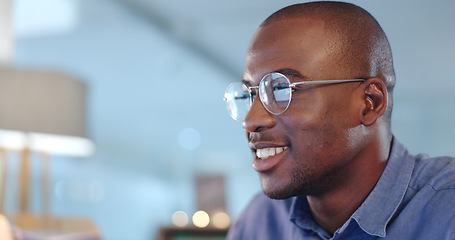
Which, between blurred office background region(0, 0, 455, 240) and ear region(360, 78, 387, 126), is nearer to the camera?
Answer: ear region(360, 78, 387, 126)

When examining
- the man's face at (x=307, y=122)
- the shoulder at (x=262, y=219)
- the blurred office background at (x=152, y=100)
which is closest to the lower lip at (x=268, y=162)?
the man's face at (x=307, y=122)

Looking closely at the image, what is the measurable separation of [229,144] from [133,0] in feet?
9.43

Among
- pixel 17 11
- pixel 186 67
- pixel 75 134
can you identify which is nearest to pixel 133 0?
pixel 17 11

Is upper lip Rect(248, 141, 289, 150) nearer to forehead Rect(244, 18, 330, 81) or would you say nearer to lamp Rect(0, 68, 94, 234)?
forehead Rect(244, 18, 330, 81)

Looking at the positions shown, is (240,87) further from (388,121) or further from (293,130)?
(388,121)

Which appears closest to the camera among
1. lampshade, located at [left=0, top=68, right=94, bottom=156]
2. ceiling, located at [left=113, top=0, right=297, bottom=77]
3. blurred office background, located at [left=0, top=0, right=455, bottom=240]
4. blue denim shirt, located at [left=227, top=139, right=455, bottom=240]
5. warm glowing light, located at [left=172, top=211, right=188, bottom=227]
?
blue denim shirt, located at [left=227, top=139, right=455, bottom=240]

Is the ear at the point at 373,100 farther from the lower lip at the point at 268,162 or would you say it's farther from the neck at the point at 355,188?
the lower lip at the point at 268,162

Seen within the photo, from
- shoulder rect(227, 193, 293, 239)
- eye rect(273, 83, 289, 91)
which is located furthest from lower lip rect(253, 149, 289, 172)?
shoulder rect(227, 193, 293, 239)

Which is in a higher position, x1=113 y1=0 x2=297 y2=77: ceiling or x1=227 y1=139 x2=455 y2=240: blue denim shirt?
x1=113 y1=0 x2=297 y2=77: ceiling

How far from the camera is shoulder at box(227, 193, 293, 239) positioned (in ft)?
4.12

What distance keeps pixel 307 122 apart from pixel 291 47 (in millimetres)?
144

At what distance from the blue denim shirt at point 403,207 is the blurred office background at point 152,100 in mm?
1961

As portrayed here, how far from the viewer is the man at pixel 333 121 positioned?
1021mm

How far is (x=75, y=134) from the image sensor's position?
246cm
